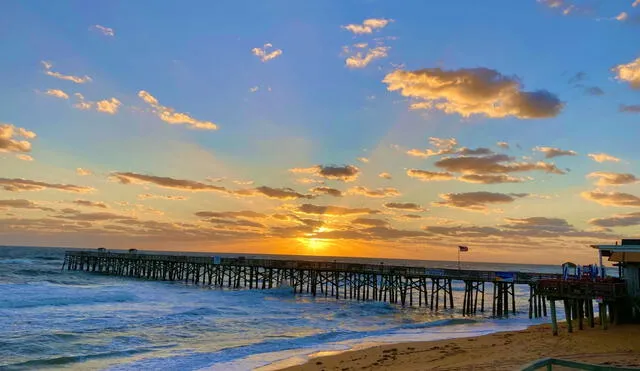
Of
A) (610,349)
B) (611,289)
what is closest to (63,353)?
(610,349)

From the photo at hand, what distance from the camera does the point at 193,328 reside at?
2873 centimetres

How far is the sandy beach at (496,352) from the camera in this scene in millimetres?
15930

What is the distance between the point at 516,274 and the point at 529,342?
740 inches

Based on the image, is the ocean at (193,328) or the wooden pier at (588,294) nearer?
the ocean at (193,328)

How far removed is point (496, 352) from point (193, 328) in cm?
1765

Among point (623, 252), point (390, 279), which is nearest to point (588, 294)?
point (623, 252)

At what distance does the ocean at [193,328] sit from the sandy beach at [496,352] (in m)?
2.40

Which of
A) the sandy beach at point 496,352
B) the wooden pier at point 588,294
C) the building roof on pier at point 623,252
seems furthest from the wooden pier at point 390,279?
the sandy beach at point 496,352

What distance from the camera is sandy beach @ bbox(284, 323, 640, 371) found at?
15930mm

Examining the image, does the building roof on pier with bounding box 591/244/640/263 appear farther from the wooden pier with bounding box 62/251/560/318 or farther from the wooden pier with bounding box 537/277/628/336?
the wooden pier with bounding box 62/251/560/318

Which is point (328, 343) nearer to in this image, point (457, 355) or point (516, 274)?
point (457, 355)

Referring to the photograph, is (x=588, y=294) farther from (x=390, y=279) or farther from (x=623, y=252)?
(x=390, y=279)

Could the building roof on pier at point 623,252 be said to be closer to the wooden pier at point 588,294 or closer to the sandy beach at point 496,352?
the wooden pier at point 588,294

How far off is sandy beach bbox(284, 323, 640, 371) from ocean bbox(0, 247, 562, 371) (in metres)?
2.40
